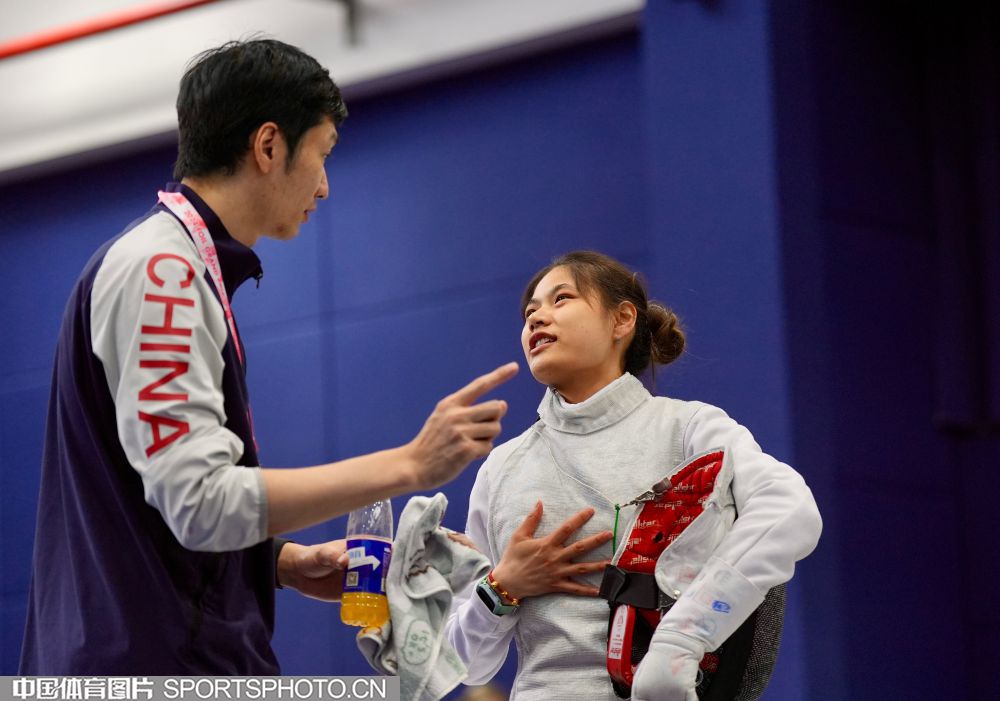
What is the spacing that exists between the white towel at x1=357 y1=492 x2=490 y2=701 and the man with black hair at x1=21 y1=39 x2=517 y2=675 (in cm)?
20

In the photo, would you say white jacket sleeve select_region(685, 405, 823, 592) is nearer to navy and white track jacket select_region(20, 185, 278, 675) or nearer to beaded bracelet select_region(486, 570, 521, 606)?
beaded bracelet select_region(486, 570, 521, 606)

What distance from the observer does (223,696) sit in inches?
76.9

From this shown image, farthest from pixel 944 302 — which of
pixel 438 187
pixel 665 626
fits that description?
pixel 665 626

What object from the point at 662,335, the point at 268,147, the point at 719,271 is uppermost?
the point at 268,147

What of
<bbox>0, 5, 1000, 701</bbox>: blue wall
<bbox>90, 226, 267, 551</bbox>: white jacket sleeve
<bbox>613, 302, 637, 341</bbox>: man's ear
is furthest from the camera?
<bbox>0, 5, 1000, 701</bbox>: blue wall

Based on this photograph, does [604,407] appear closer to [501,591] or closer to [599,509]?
[599,509]

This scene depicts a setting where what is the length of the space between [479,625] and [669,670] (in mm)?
549

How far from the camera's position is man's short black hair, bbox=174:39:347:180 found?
2.11 meters

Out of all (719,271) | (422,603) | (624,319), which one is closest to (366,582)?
(422,603)

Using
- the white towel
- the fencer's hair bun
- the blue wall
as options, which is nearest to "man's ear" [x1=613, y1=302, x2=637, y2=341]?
the fencer's hair bun

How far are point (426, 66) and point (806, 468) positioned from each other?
7.73 ft

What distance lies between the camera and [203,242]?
79.7 inches

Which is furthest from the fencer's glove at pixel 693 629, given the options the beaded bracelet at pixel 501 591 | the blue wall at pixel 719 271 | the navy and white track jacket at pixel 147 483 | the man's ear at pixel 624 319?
the blue wall at pixel 719 271

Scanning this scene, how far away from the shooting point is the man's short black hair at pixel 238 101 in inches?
83.1
